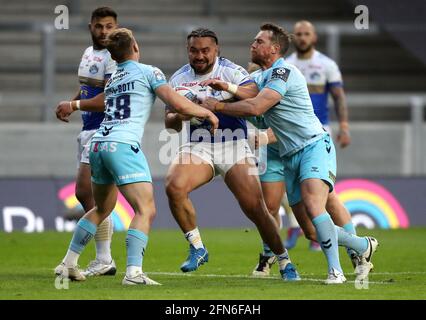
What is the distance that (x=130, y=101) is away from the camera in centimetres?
978

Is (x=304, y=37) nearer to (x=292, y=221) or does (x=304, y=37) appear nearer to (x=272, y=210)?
(x=292, y=221)

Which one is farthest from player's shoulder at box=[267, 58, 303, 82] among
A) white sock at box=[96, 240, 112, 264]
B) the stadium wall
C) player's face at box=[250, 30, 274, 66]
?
the stadium wall

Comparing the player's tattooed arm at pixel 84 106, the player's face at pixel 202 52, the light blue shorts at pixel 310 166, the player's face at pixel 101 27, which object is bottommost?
the light blue shorts at pixel 310 166

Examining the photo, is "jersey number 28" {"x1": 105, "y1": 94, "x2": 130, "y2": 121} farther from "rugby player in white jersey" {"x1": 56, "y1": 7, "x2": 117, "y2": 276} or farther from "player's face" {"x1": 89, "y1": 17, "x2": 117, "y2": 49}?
"player's face" {"x1": 89, "y1": 17, "x2": 117, "y2": 49}

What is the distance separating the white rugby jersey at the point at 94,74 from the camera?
11273 mm

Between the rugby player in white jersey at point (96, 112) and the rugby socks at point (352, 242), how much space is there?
2327 mm

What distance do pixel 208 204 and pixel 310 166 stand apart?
8127 millimetres

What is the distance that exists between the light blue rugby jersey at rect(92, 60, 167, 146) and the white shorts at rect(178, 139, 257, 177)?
0.95m

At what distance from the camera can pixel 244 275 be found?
11.1 metres

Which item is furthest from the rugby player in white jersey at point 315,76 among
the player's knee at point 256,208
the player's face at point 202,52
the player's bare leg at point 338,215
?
the player's knee at point 256,208

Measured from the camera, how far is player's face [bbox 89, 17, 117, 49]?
1123 cm

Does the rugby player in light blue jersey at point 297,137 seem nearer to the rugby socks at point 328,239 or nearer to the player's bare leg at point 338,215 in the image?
the rugby socks at point 328,239

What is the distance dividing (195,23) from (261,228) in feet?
44.2

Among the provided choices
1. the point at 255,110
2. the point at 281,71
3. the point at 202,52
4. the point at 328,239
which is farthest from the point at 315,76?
the point at 328,239
